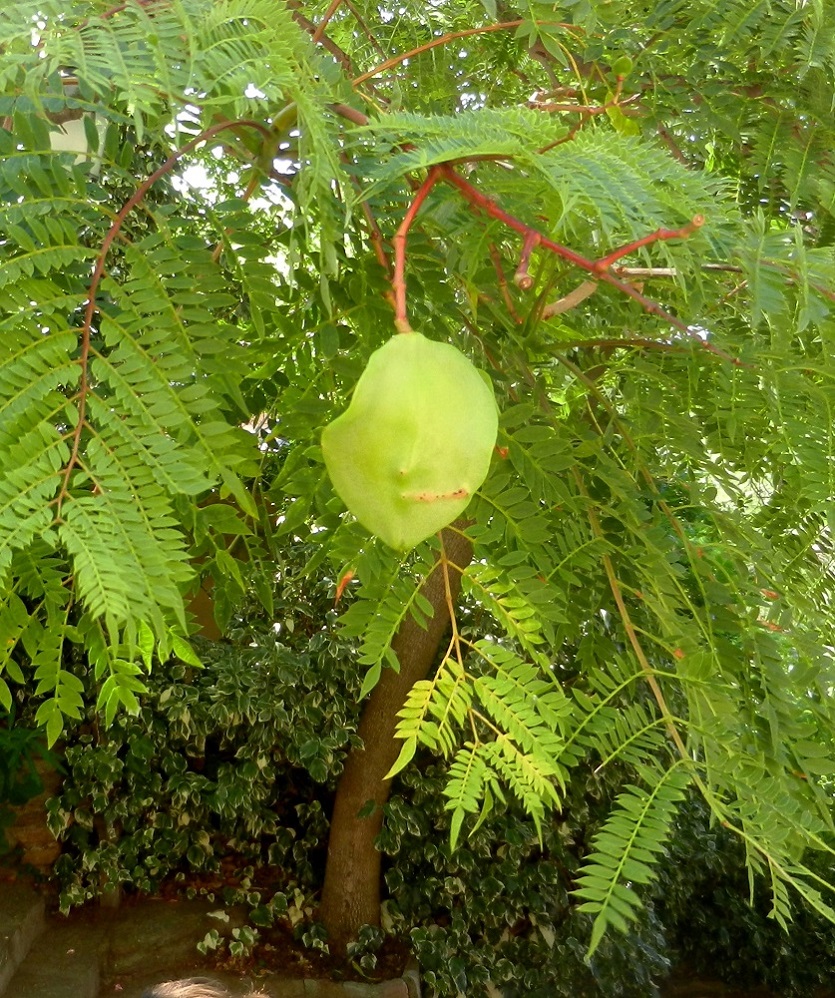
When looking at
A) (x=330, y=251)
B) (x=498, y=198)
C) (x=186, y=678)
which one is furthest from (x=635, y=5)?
(x=186, y=678)

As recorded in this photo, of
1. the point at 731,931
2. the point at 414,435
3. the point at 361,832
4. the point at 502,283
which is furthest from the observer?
the point at 731,931

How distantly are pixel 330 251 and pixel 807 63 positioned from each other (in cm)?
50

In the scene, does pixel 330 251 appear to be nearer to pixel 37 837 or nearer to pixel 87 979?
pixel 87 979

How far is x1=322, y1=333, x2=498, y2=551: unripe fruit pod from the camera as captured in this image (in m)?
0.39

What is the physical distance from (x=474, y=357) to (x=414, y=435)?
0.36 m

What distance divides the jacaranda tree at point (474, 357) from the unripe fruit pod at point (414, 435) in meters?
0.01

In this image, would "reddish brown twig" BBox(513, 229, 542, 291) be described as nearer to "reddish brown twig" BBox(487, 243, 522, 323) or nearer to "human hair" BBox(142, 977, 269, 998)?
"reddish brown twig" BBox(487, 243, 522, 323)

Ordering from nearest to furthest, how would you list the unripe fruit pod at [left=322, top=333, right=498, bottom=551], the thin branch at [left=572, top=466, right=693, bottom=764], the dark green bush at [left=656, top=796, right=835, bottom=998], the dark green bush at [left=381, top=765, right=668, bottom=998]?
the unripe fruit pod at [left=322, top=333, right=498, bottom=551] → the thin branch at [left=572, top=466, right=693, bottom=764] → the dark green bush at [left=381, top=765, right=668, bottom=998] → the dark green bush at [left=656, top=796, right=835, bottom=998]

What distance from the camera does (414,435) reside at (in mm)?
384

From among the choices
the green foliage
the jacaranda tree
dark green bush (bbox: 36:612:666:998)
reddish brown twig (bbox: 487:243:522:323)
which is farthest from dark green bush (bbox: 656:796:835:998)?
reddish brown twig (bbox: 487:243:522:323)

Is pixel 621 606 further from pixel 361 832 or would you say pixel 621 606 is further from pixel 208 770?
pixel 208 770

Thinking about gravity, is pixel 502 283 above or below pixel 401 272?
below

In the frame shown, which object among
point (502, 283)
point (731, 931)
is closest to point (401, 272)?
point (502, 283)

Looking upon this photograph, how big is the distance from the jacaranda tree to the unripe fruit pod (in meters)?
0.01
